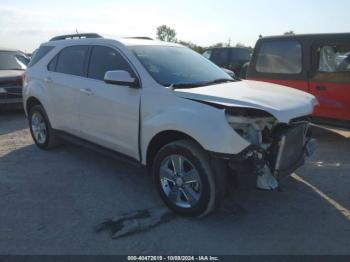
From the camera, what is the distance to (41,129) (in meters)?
6.74

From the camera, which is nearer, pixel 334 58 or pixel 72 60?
pixel 72 60

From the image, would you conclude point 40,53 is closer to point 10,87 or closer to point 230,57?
point 10,87

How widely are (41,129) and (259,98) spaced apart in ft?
13.6

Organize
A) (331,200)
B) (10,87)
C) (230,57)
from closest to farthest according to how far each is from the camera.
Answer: (331,200) → (10,87) → (230,57)

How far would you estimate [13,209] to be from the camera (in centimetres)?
442

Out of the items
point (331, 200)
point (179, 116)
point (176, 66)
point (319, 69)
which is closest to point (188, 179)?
point (179, 116)

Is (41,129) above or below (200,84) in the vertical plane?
below

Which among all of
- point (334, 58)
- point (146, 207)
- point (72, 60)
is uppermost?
point (334, 58)

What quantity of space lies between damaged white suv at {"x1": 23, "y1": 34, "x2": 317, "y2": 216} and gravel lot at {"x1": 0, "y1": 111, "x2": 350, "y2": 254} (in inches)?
12.2

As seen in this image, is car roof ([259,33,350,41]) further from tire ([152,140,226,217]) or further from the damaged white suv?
tire ([152,140,226,217])

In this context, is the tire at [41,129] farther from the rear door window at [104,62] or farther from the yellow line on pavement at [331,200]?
the yellow line on pavement at [331,200]

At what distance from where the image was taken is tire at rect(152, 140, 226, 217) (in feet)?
12.6

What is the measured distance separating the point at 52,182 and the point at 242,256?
284cm

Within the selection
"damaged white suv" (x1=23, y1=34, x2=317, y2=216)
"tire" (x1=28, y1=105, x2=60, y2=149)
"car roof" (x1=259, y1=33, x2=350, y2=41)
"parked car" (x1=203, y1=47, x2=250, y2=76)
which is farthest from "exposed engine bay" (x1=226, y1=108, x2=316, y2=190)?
"parked car" (x1=203, y1=47, x2=250, y2=76)
